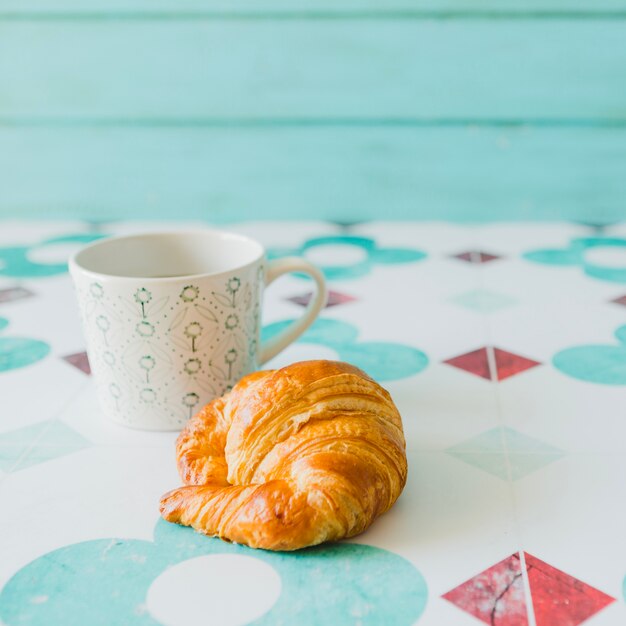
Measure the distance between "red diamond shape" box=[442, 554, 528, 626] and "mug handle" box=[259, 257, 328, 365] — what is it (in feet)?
0.88

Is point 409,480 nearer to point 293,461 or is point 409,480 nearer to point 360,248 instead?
point 293,461

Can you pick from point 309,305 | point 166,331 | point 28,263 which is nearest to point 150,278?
point 166,331

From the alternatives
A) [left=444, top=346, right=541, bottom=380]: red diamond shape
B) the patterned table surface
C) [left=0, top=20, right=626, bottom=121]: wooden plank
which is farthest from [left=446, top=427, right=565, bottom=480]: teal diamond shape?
[left=0, top=20, right=626, bottom=121]: wooden plank

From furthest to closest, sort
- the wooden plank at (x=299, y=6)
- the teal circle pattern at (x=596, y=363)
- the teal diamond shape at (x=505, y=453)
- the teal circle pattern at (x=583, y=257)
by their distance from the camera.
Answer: the wooden plank at (x=299, y=6)
the teal circle pattern at (x=583, y=257)
the teal circle pattern at (x=596, y=363)
the teal diamond shape at (x=505, y=453)

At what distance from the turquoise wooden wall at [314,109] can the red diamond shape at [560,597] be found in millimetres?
887

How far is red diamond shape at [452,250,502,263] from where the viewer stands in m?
1.06

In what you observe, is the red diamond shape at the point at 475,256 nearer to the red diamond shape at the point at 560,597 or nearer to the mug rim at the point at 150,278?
the mug rim at the point at 150,278

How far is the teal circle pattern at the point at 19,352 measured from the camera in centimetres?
74

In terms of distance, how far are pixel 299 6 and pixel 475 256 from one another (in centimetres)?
47

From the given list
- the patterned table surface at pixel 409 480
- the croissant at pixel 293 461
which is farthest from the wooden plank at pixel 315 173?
the croissant at pixel 293 461

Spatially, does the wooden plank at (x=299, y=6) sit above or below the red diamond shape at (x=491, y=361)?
above

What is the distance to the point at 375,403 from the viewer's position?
1.65 feet

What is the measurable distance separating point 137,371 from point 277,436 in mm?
143

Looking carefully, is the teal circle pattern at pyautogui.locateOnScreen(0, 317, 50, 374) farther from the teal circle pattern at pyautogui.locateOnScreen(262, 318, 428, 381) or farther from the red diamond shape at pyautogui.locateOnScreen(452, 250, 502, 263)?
the red diamond shape at pyautogui.locateOnScreen(452, 250, 502, 263)
